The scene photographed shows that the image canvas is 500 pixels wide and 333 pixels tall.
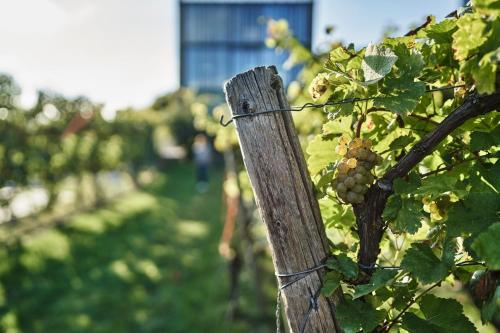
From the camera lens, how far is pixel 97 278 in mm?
6906

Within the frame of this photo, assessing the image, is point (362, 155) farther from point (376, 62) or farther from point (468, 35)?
point (468, 35)

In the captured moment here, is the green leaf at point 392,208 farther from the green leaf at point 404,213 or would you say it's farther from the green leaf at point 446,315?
the green leaf at point 446,315

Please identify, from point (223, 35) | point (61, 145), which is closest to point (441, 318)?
point (61, 145)

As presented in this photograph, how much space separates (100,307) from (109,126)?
9.64m

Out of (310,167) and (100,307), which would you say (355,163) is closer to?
(310,167)

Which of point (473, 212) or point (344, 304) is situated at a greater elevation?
point (473, 212)

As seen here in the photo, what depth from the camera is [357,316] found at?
4.01 feet

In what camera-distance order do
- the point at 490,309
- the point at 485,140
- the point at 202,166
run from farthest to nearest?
the point at 202,166 < the point at 485,140 < the point at 490,309

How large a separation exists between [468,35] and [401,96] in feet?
0.63

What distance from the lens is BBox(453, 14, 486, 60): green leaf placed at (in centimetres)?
96

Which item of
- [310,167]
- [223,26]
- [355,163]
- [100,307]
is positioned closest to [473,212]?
[355,163]

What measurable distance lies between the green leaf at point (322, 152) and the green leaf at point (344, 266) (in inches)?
8.9

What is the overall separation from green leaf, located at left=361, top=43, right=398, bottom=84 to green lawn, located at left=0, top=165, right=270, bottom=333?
14.5ft

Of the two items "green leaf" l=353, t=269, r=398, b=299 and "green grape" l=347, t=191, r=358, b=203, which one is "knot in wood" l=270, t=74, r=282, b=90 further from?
"green leaf" l=353, t=269, r=398, b=299
